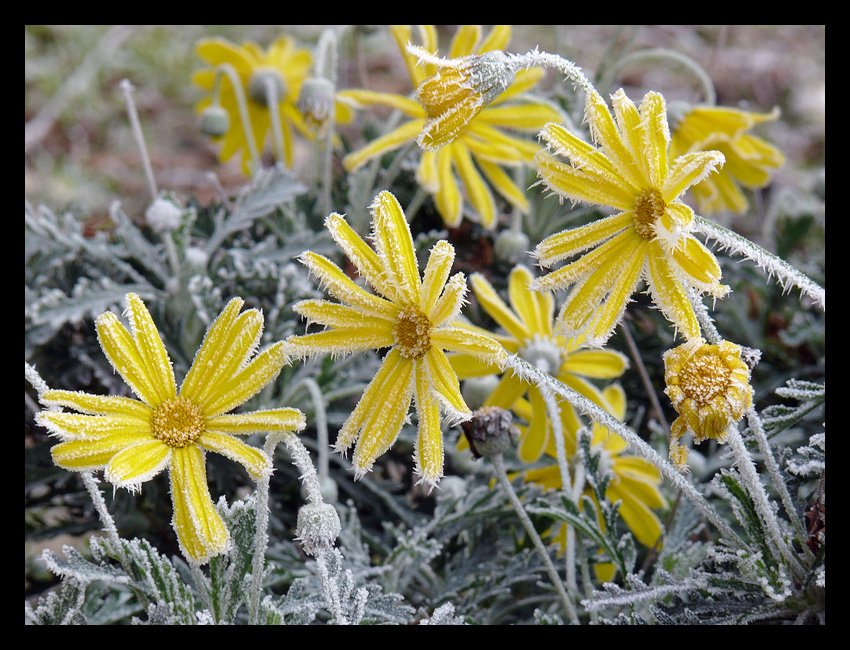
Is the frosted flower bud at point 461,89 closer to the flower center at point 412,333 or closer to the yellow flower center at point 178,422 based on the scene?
the flower center at point 412,333

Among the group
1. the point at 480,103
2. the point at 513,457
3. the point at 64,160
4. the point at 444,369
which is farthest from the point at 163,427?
the point at 64,160

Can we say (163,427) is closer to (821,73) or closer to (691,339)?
(691,339)

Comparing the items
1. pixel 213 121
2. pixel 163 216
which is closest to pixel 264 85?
pixel 213 121

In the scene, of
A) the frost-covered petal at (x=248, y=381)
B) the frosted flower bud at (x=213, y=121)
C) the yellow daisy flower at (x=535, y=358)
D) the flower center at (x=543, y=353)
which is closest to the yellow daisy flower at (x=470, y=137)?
the yellow daisy flower at (x=535, y=358)

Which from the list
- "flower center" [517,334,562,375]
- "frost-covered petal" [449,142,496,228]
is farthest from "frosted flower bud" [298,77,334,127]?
"flower center" [517,334,562,375]

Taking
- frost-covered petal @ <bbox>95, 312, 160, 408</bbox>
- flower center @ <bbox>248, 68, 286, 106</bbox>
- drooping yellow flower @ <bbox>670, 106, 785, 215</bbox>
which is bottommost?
frost-covered petal @ <bbox>95, 312, 160, 408</bbox>

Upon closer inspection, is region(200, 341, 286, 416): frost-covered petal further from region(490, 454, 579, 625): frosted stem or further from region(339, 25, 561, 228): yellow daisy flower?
region(339, 25, 561, 228): yellow daisy flower

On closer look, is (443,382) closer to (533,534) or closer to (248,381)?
(248,381)
